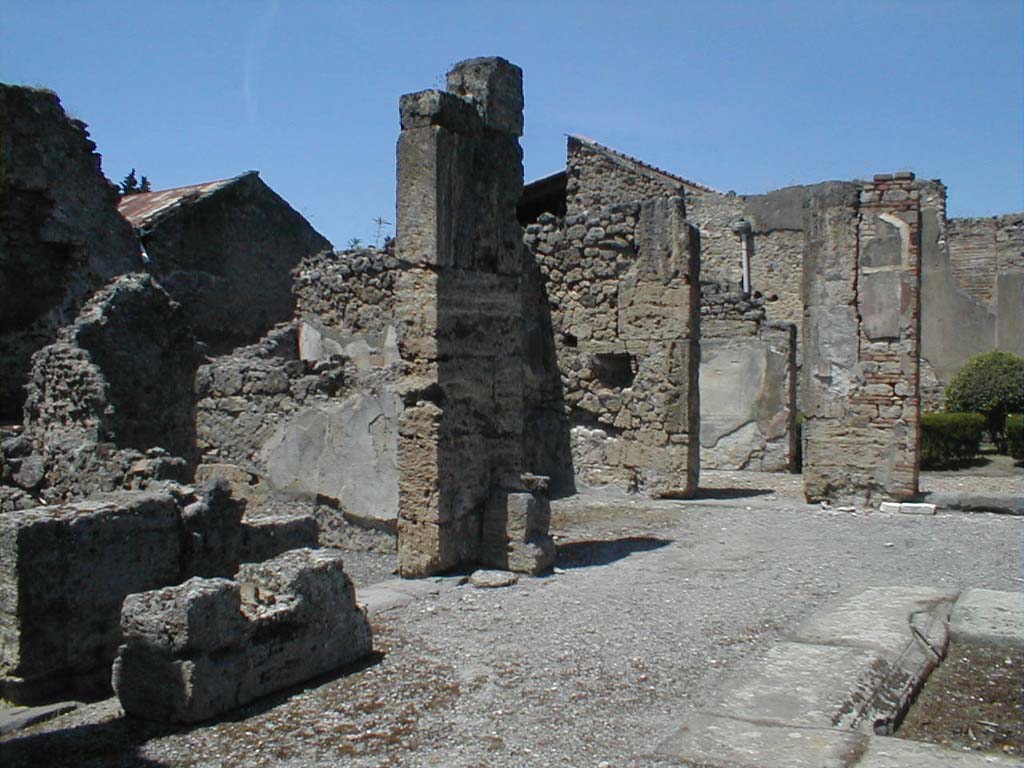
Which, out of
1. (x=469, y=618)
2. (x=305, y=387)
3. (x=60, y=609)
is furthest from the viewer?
(x=305, y=387)

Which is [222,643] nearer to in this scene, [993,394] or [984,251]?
[993,394]

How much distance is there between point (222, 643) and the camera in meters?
4.53

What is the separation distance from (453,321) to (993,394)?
13.6 m

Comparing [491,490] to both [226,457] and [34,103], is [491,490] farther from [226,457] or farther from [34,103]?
[34,103]

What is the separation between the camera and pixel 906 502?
33.5 feet

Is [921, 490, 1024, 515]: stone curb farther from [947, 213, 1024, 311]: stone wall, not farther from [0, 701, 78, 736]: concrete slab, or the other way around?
[947, 213, 1024, 311]: stone wall

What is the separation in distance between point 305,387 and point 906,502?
6.01 m

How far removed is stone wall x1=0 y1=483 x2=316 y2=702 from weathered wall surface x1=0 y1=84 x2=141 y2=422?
720cm

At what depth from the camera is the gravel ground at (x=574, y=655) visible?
4.09 metres

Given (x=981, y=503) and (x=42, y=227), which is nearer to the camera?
(x=981, y=503)

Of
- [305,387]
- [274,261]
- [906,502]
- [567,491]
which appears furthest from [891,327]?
[274,261]

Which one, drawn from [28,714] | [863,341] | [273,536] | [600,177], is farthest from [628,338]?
[600,177]

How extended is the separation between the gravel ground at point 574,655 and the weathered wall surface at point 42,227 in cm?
676

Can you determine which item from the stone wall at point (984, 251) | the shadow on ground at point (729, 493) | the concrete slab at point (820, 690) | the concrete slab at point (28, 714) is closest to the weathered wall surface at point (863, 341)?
the shadow on ground at point (729, 493)
